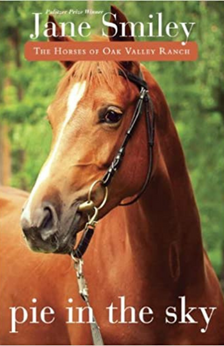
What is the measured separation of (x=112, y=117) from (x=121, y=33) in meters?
0.44

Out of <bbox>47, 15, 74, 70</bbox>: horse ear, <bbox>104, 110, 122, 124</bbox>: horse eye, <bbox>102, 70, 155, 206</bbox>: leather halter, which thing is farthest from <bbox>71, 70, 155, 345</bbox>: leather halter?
<bbox>47, 15, 74, 70</bbox>: horse ear

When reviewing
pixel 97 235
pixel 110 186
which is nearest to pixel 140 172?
pixel 110 186

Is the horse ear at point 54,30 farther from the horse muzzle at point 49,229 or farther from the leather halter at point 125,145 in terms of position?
the horse muzzle at point 49,229

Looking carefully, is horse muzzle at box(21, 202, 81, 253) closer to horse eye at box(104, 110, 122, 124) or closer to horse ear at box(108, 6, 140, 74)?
horse eye at box(104, 110, 122, 124)

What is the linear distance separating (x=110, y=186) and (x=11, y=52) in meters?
8.96

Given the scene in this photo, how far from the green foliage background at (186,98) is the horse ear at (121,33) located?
4.01 m

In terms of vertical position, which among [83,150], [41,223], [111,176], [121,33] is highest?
[121,33]

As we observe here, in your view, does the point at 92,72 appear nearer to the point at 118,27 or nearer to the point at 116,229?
the point at 118,27

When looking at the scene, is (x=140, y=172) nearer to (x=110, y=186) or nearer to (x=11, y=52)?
(x=110, y=186)

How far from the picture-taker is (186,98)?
1039 cm

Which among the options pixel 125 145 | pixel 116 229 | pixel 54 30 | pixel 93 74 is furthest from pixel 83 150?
pixel 54 30

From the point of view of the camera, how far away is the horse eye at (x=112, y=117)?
3.88 metres

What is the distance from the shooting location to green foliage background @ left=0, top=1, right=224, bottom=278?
873 centimetres

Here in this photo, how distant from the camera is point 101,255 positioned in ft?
14.4
